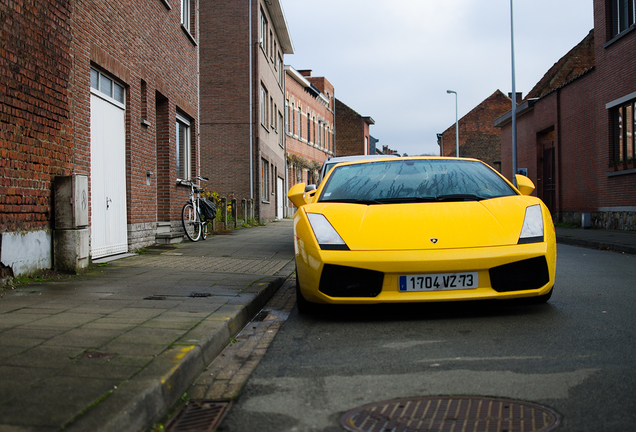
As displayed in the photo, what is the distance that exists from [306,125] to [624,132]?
90.3 feet

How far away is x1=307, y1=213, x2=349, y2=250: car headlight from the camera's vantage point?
15.9ft

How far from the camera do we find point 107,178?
9531mm

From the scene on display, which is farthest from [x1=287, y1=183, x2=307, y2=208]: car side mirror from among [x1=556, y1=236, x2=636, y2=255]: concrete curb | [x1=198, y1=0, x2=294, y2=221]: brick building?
[x1=198, y1=0, x2=294, y2=221]: brick building

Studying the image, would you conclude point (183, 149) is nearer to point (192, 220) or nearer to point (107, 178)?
point (192, 220)

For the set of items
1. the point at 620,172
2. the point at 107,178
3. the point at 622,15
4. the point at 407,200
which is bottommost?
the point at 407,200

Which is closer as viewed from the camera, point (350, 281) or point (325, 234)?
point (350, 281)

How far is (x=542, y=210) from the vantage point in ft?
17.3

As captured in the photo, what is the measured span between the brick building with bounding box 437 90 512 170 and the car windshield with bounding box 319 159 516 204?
51429 mm

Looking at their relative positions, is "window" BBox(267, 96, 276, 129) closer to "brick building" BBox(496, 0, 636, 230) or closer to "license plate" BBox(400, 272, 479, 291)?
"brick building" BBox(496, 0, 636, 230)

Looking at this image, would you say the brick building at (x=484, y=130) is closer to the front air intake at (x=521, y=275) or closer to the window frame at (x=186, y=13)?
the window frame at (x=186, y=13)

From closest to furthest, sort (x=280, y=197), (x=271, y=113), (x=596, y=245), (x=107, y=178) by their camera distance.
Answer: (x=107, y=178) < (x=596, y=245) < (x=271, y=113) < (x=280, y=197)

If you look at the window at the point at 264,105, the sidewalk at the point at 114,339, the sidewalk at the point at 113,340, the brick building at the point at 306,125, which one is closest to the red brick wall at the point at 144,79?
the sidewalk at the point at 114,339

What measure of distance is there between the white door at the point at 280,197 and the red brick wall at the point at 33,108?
2365 centimetres

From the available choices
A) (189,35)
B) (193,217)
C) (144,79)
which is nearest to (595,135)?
(189,35)
